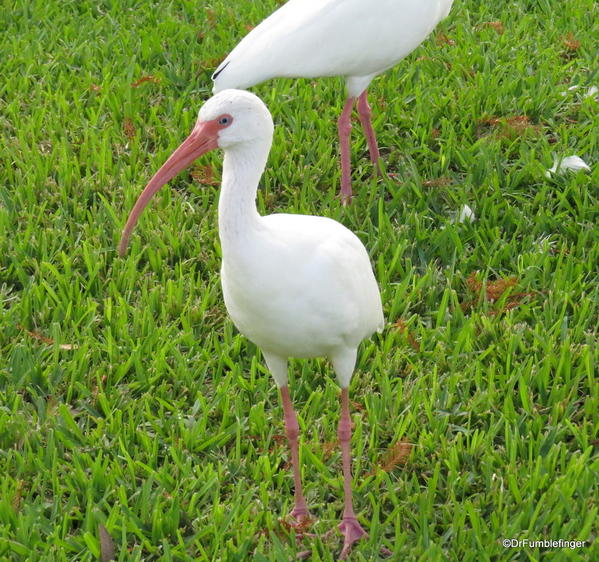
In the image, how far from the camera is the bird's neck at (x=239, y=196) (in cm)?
296

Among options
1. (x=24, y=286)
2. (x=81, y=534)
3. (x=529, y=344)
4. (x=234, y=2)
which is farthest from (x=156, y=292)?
(x=234, y=2)

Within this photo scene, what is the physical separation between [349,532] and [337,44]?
8.13 feet

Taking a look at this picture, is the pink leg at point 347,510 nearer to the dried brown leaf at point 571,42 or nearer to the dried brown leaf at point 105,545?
the dried brown leaf at point 105,545

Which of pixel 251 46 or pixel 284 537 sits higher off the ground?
pixel 251 46

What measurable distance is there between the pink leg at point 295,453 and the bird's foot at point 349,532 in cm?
14

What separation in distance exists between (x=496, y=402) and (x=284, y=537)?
3.29 feet

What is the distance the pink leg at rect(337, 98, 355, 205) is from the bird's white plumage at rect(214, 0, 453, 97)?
11 centimetres

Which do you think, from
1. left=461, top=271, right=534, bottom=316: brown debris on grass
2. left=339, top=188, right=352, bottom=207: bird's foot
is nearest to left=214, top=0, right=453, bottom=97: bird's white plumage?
left=339, top=188, right=352, bottom=207: bird's foot

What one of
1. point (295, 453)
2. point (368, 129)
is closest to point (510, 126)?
point (368, 129)

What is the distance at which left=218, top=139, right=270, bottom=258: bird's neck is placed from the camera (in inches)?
116

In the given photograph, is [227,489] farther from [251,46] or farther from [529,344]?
[251,46]

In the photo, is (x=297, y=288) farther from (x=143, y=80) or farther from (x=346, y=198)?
(x=143, y=80)

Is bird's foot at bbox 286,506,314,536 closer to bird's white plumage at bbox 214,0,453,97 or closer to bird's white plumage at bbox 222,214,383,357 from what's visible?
bird's white plumage at bbox 222,214,383,357

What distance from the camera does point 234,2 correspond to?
22.2 ft
